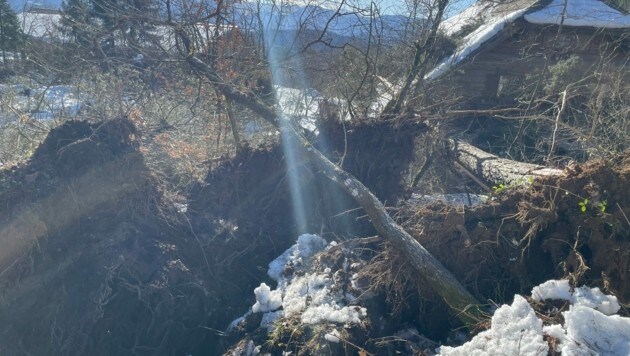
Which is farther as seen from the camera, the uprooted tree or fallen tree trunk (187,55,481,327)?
the uprooted tree

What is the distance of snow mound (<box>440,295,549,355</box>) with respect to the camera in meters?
2.73

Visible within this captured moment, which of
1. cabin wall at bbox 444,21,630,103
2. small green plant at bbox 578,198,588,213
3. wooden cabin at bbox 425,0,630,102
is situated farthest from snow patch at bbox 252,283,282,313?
cabin wall at bbox 444,21,630,103

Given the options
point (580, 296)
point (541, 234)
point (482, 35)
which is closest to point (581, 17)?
point (482, 35)

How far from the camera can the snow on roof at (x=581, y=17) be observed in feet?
37.6

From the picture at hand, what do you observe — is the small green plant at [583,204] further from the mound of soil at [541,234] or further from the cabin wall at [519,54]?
the cabin wall at [519,54]

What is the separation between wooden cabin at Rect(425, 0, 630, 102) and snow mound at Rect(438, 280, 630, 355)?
8.10 meters

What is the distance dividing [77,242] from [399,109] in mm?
3811

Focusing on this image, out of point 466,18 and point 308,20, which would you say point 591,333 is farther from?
point 466,18

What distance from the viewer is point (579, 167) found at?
366 centimetres

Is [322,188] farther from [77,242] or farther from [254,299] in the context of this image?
[77,242]

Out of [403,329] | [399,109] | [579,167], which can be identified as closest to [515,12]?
[399,109]

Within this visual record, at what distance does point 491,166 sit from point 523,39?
8.05 meters

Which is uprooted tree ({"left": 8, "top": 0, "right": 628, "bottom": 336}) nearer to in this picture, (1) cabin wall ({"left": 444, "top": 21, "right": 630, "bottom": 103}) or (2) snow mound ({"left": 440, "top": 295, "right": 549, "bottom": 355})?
(2) snow mound ({"left": 440, "top": 295, "right": 549, "bottom": 355})

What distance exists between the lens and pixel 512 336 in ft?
9.27
